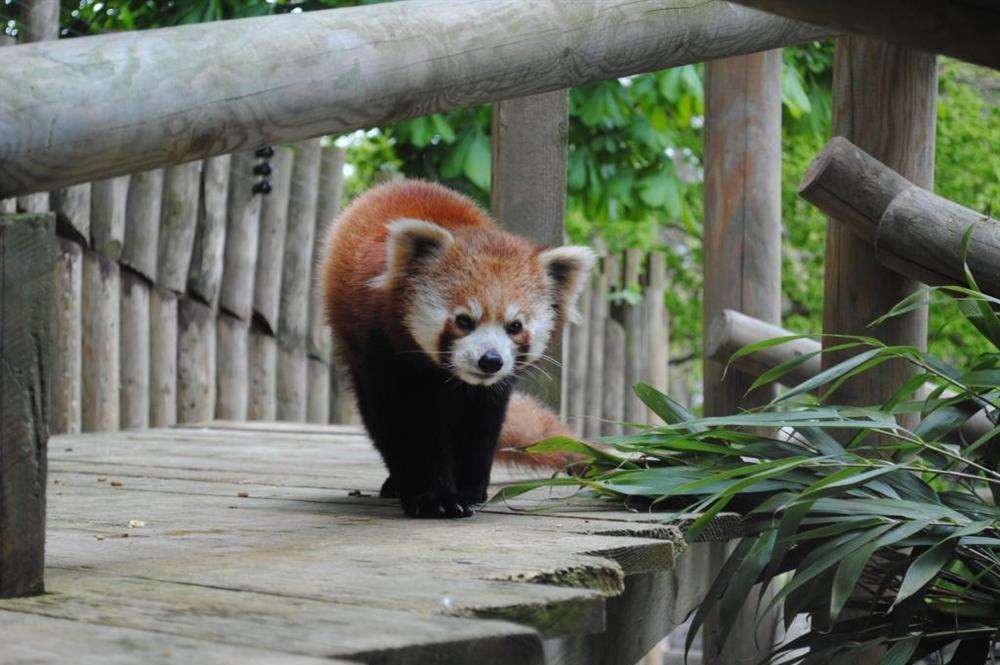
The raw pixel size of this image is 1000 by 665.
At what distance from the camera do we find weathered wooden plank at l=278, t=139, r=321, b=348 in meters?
6.38

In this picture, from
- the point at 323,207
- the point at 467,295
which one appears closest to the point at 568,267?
the point at 467,295

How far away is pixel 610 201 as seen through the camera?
26.6ft

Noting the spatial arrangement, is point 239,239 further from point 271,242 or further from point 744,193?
point 744,193

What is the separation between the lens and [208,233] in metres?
5.79

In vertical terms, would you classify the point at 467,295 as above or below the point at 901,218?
below

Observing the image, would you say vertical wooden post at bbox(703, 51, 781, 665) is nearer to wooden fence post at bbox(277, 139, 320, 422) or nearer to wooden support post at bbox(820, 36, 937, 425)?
wooden support post at bbox(820, 36, 937, 425)

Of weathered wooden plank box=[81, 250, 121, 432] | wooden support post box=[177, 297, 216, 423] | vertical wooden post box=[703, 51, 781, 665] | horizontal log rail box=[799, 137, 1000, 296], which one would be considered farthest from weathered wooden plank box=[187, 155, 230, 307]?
horizontal log rail box=[799, 137, 1000, 296]

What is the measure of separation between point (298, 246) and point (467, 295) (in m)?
3.51

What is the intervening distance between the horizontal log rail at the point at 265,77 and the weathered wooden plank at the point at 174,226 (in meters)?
3.20

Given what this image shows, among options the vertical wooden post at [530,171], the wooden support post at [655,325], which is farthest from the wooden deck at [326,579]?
the wooden support post at [655,325]

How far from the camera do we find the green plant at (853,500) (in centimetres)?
251

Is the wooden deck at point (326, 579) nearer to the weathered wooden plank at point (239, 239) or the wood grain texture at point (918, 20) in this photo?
the wood grain texture at point (918, 20)

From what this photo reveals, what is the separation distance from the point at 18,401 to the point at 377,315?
146 cm

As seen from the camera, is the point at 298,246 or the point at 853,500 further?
the point at 298,246
